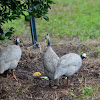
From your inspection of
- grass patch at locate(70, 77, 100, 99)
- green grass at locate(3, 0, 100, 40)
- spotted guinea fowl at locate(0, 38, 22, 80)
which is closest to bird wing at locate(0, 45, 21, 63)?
spotted guinea fowl at locate(0, 38, 22, 80)

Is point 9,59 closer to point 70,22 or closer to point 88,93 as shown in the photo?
point 88,93

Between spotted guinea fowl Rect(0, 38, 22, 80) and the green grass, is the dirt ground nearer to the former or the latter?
spotted guinea fowl Rect(0, 38, 22, 80)

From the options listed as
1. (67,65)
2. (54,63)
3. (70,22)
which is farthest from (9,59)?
(70,22)

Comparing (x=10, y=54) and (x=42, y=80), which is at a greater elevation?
(x=10, y=54)

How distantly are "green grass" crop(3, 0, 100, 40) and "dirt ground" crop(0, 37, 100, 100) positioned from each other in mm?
1068

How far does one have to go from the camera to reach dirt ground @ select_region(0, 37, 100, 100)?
3.89 metres

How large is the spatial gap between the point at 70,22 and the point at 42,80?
4.66 m

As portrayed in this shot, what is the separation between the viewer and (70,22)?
28.8 feet

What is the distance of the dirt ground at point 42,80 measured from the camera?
3.89 meters

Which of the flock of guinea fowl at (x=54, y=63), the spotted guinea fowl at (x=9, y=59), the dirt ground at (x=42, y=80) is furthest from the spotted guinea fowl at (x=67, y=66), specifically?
the spotted guinea fowl at (x=9, y=59)

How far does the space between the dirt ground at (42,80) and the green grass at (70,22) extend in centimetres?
107

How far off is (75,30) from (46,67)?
418 cm

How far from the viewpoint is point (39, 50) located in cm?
623

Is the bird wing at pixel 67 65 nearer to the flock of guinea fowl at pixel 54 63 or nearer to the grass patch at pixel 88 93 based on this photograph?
the flock of guinea fowl at pixel 54 63
